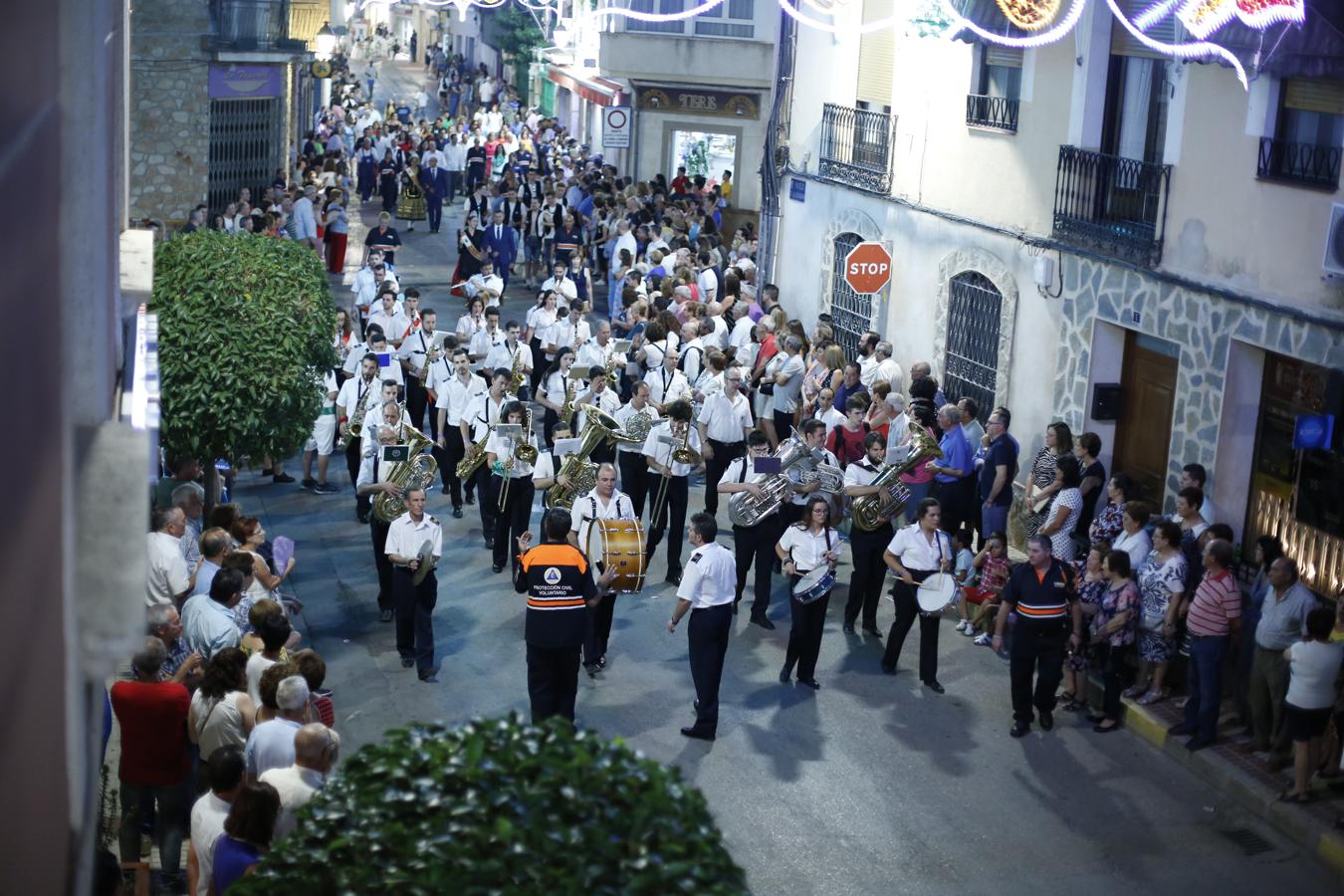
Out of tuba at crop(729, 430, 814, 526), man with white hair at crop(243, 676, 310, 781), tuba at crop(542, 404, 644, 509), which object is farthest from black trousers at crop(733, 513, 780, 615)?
man with white hair at crop(243, 676, 310, 781)

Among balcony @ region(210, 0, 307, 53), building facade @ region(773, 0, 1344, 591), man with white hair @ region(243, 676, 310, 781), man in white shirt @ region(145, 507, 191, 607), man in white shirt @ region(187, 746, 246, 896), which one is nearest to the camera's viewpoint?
man in white shirt @ region(187, 746, 246, 896)

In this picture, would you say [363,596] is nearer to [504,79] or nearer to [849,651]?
[849,651]

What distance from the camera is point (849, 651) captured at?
1320cm

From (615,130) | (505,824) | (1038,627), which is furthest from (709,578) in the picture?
(615,130)

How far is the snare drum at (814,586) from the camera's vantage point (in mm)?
11945

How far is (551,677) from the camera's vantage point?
10.8 meters

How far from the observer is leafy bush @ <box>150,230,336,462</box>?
11164mm

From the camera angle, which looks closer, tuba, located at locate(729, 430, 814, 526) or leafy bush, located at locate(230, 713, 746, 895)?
leafy bush, located at locate(230, 713, 746, 895)

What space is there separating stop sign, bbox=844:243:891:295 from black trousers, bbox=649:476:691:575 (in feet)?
16.3

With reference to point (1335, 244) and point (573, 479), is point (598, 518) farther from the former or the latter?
point (1335, 244)

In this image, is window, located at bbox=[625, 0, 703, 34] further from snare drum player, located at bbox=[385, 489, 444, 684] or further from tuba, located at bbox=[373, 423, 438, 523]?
snare drum player, located at bbox=[385, 489, 444, 684]

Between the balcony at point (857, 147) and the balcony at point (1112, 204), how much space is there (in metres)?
4.13

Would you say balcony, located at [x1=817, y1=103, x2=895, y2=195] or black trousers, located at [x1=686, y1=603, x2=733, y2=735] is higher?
balcony, located at [x1=817, y1=103, x2=895, y2=195]

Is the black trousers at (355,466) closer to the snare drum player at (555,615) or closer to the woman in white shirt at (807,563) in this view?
the woman in white shirt at (807,563)
